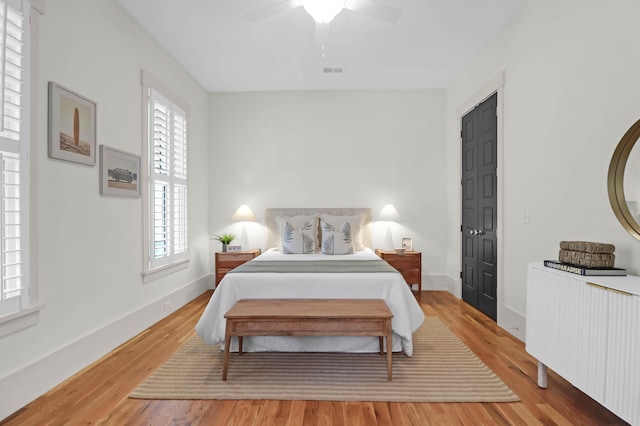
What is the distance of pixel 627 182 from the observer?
198 centimetres

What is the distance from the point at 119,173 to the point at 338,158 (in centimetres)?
302

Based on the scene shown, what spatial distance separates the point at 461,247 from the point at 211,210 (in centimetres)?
371

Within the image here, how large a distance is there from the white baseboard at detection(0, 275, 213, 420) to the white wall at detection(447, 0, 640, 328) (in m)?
3.61

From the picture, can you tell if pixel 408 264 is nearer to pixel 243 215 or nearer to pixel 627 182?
pixel 243 215

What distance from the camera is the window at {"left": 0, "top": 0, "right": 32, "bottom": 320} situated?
1.92 meters

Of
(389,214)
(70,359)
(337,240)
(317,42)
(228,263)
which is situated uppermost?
(317,42)

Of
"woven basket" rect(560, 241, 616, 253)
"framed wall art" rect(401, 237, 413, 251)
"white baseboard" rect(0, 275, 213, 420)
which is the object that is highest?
"woven basket" rect(560, 241, 616, 253)

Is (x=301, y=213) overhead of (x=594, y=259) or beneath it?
overhead

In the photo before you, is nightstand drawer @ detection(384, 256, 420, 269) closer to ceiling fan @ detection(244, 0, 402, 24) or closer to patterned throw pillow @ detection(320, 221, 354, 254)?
patterned throw pillow @ detection(320, 221, 354, 254)

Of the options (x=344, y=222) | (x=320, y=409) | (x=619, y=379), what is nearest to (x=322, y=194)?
(x=344, y=222)

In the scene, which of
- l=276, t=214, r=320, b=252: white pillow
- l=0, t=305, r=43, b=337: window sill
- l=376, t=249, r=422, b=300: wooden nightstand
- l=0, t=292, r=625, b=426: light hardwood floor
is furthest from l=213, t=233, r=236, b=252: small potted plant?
l=0, t=305, r=43, b=337: window sill

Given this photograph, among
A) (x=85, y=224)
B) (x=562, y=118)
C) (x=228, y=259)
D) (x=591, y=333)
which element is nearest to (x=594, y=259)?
(x=591, y=333)

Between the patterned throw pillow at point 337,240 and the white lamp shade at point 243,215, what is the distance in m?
1.20

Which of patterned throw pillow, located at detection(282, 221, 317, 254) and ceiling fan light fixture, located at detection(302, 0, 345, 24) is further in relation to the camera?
patterned throw pillow, located at detection(282, 221, 317, 254)
